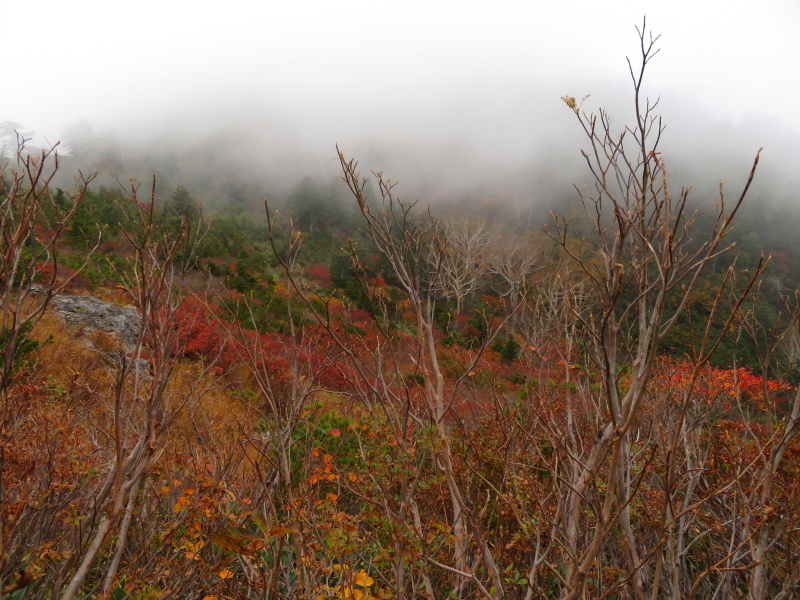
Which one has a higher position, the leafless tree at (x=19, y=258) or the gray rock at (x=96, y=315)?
the leafless tree at (x=19, y=258)

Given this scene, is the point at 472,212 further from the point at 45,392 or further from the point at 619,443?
the point at 619,443

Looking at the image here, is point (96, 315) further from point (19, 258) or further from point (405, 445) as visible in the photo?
point (405, 445)

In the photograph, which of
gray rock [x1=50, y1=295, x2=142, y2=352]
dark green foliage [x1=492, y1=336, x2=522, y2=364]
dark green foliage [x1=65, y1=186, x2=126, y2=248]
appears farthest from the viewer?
dark green foliage [x1=492, y1=336, x2=522, y2=364]

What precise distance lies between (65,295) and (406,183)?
1403 inches

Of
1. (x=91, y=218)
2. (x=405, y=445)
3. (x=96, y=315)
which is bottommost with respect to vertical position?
(x=96, y=315)

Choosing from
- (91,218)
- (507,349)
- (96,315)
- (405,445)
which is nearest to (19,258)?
(405,445)

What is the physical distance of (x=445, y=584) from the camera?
9.95ft

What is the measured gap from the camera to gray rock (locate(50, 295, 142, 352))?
8927mm

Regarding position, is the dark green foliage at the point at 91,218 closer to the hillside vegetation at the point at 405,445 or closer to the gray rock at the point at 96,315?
the gray rock at the point at 96,315

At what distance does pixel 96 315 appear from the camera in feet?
30.3

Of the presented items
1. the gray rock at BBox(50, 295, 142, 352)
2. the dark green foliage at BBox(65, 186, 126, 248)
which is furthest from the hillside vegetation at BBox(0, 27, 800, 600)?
the dark green foliage at BBox(65, 186, 126, 248)

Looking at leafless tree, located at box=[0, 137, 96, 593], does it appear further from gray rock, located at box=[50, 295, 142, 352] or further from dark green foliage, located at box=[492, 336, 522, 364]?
dark green foliage, located at box=[492, 336, 522, 364]

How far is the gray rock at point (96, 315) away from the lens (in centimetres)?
893

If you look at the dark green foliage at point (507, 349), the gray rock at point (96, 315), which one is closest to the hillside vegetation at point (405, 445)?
the gray rock at point (96, 315)
